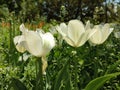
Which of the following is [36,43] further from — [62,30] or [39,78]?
[62,30]

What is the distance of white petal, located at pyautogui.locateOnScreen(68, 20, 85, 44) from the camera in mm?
1643

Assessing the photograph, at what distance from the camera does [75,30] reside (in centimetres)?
165

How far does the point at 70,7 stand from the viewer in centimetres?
2088

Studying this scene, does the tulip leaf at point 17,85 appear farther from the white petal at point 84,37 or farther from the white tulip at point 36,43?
the white petal at point 84,37

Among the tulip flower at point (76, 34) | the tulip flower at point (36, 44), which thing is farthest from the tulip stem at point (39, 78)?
the tulip flower at point (76, 34)

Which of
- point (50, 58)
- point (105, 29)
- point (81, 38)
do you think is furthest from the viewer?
point (50, 58)

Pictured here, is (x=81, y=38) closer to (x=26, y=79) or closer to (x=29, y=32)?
(x=29, y=32)

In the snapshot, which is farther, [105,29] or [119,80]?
[119,80]

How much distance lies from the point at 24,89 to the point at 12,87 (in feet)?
0.16

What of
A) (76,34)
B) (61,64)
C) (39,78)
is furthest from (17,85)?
(61,64)

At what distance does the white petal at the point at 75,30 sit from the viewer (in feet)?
5.39

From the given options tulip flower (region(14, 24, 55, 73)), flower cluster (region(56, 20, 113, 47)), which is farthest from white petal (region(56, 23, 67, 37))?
tulip flower (region(14, 24, 55, 73))

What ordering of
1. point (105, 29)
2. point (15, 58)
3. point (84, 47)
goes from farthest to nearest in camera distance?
point (84, 47), point (15, 58), point (105, 29)

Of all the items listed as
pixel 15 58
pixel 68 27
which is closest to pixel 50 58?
pixel 15 58
